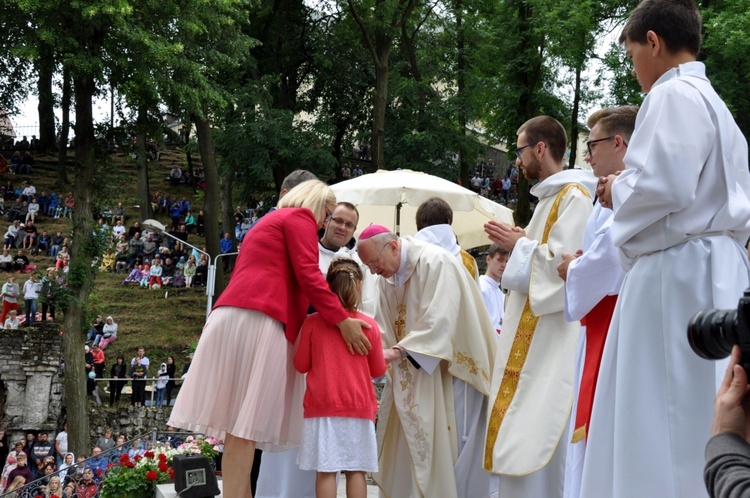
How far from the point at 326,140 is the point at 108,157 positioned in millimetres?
9089

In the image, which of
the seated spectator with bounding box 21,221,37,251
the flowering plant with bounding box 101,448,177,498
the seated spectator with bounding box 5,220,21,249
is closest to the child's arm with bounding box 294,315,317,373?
the flowering plant with bounding box 101,448,177,498

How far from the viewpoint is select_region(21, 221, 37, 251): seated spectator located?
34.9 m

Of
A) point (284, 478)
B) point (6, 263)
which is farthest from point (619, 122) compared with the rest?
point (6, 263)

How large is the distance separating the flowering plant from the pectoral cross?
2342 mm

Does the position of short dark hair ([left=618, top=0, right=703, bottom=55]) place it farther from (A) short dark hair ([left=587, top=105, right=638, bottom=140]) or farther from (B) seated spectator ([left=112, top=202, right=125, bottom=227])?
(B) seated spectator ([left=112, top=202, right=125, bottom=227])

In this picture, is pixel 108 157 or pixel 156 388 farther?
pixel 156 388

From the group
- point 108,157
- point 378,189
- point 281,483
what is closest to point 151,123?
point 108,157

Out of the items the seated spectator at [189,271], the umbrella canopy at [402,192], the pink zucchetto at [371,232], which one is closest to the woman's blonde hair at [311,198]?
the pink zucchetto at [371,232]

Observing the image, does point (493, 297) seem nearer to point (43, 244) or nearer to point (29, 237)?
point (43, 244)

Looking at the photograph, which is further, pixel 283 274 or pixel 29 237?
pixel 29 237

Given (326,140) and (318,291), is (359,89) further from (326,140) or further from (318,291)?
(318,291)

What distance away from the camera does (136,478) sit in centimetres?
727

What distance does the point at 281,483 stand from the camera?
621 cm

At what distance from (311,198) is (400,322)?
1.16m
